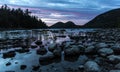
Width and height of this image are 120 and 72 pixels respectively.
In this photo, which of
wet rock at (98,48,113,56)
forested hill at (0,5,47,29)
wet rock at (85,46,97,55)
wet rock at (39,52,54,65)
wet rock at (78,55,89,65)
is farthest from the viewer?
forested hill at (0,5,47,29)

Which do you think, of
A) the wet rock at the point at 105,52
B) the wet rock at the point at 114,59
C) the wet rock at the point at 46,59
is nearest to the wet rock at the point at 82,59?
the wet rock at the point at 105,52

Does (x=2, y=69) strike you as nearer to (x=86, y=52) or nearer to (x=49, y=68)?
(x=49, y=68)

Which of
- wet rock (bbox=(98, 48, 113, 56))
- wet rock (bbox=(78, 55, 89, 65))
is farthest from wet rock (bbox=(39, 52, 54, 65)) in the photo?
wet rock (bbox=(98, 48, 113, 56))

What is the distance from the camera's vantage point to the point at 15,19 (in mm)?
145625

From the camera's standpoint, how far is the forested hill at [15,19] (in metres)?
134

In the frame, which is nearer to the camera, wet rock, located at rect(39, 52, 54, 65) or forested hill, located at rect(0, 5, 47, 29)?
wet rock, located at rect(39, 52, 54, 65)

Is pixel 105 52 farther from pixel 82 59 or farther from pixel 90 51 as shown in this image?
pixel 82 59

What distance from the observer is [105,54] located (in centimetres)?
2095

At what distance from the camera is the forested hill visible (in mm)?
133875

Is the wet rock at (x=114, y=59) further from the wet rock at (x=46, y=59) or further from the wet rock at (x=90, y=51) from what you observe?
the wet rock at (x=46, y=59)

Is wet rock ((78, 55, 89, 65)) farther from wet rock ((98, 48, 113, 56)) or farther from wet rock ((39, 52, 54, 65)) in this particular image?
wet rock ((39, 52, 54, 65))

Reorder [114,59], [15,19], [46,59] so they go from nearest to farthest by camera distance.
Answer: [114,59], [46,59], [15,19]

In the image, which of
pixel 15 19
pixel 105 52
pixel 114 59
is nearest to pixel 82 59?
pixel 105 52

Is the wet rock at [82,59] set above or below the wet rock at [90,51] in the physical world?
below
